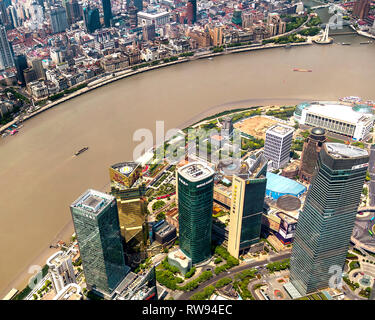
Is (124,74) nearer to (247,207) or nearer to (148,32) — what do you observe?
(148,32)

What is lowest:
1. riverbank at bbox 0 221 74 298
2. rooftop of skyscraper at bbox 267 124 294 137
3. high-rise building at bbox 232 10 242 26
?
riverbank at bbox 0 221 74 298

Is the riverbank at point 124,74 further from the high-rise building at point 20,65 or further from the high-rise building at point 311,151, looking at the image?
the high-rise building at point 311,151

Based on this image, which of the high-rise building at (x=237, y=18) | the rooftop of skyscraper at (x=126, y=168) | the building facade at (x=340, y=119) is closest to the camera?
the rooftop of skyscraper at (x=126, y=168)

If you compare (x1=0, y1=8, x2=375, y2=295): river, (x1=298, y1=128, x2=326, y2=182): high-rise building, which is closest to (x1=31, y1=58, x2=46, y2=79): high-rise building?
(x1=0, y1=8, x2=375, y2=295): river

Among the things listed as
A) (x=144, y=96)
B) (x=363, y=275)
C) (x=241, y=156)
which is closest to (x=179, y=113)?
(x=144, y=96)

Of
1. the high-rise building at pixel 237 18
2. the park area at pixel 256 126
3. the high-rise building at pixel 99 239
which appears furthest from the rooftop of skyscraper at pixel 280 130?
the high-rise building at pixel 237 18

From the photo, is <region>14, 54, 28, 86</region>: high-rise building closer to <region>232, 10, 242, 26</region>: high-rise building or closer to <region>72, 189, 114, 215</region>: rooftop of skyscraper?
<region>232, 10, 242, 26</region>: high-rise building
